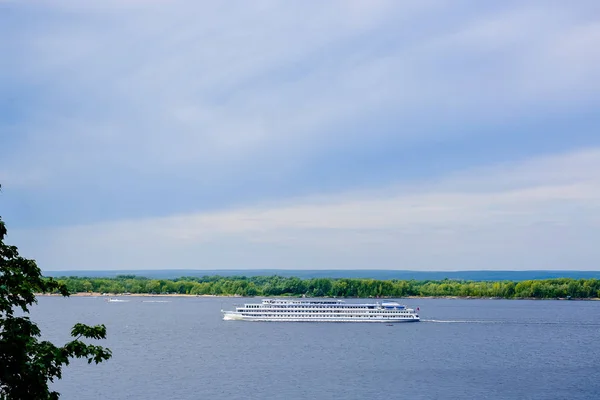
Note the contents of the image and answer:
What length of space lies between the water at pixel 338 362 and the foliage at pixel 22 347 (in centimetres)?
4095

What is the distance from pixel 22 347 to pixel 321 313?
121 meters

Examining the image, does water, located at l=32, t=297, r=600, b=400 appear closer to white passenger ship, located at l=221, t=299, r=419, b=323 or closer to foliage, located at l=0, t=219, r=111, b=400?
white passenger ship, located at l=221, t=299, r=419, b=323

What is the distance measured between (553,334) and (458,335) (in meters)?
15.5

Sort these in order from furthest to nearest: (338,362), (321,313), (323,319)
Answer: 1. (321,313)
2. (323,319)
3. (338,362)

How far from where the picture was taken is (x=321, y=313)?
136 m

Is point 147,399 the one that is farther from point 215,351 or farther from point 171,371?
point 215,351

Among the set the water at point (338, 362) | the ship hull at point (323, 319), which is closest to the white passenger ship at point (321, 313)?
the ship hull at point (323, 319)

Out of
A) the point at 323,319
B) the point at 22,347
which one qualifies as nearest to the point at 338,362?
the point at 323,319

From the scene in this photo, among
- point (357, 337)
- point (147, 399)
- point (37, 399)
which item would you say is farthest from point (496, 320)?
point (37, 399)

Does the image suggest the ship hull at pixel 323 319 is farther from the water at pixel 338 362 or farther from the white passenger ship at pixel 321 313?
the water at pixel 338 362

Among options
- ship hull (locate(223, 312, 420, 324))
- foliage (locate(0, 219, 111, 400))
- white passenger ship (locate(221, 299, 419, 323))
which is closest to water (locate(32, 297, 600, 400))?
ship hull (locate(223, 312, 420, 324))

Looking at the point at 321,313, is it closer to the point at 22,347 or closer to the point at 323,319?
the point at 323,319

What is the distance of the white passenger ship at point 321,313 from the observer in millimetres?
133250

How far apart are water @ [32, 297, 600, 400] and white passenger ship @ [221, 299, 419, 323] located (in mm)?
5018
